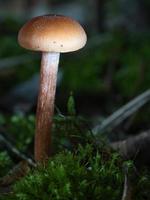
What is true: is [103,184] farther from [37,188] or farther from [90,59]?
[90,59]

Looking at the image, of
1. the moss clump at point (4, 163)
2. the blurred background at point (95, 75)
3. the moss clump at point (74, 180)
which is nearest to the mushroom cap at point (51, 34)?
the moss clump at point (74, 180)

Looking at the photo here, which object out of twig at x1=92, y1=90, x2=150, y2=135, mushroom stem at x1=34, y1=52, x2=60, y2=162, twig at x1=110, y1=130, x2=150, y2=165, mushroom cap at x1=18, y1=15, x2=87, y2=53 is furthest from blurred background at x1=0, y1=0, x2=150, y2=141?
mushroom cap at x1=18, y1=15, x2=87, y2=53

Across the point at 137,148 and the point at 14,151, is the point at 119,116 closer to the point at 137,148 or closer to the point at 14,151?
the point at 137,148

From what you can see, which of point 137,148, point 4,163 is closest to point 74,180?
point 137,148

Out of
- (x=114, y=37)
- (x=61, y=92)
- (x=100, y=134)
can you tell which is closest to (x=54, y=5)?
(x=114, y=37)

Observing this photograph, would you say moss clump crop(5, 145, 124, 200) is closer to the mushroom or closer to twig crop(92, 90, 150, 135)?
the mushroom

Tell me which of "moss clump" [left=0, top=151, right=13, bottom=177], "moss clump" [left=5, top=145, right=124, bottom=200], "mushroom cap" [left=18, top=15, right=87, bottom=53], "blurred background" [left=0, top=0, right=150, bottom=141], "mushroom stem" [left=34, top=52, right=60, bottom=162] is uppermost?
"blurred background" [left=0, top=0, right=150, bottom=141]

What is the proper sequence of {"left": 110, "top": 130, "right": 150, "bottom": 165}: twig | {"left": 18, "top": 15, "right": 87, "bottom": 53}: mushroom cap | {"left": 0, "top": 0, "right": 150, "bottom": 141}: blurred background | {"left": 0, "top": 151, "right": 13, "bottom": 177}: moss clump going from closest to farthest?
{"left": 18, "top": 15, "right": 87, "bottom": 53}: mushroom cap, {"left": 110, "top": 130, "right": 150, "bottom": 165}: twig, {"left": 0, "top": 151, "right": 13, "bottom": 177}: moss clump, {"left": 0, "top": 0, "right": 150, "bottom": 141}: blurred background

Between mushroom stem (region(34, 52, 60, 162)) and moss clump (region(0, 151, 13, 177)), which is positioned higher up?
mushroom stem (region(34, 52, 60, 162))
